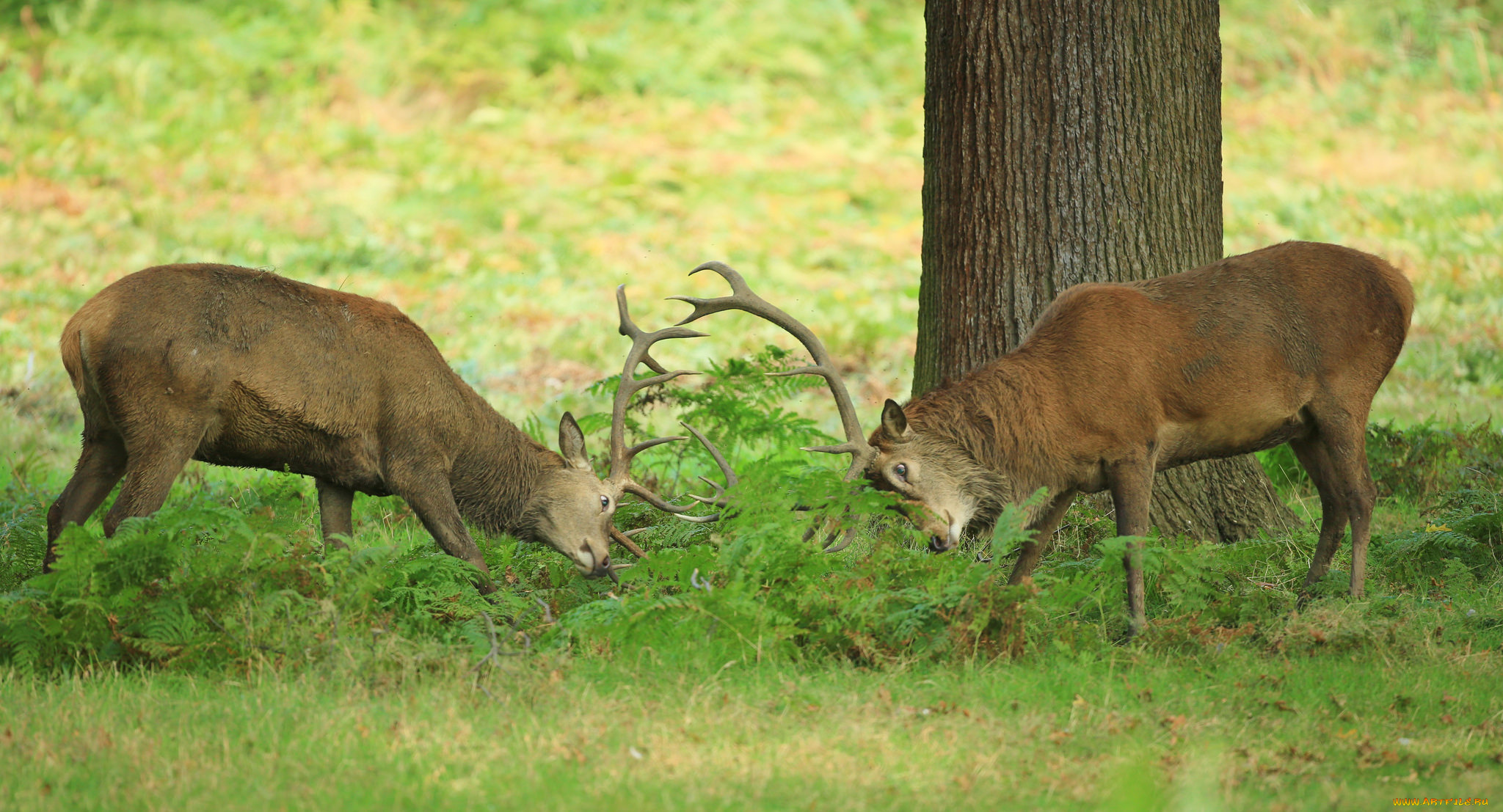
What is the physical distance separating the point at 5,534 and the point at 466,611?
3.07 meters

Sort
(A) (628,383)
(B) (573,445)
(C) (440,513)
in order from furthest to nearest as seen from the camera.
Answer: (B) (573,445) < (A) (628,383) < (C) (440,513)

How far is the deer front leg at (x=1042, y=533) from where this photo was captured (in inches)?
262

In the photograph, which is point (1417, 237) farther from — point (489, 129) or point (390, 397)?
point (390, 397)

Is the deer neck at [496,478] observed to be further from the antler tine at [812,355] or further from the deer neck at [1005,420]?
the deer neck at [1005,420]

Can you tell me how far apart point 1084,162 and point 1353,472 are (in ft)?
7.26

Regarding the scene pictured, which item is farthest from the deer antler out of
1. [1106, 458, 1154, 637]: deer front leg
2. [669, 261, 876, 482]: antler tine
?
[1106, 458, 1154, 637]: deer front leg

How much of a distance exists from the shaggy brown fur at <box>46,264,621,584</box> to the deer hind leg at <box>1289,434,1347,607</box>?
11.8 feet

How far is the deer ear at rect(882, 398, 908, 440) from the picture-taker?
6.46m

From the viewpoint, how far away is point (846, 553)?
6980 mm

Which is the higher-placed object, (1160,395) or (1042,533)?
(1160,395)

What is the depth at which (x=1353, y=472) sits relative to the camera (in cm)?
655

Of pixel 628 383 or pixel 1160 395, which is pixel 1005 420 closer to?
pixel 1160 395

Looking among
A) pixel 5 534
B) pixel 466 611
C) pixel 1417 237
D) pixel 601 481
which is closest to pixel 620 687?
pixel 466 611

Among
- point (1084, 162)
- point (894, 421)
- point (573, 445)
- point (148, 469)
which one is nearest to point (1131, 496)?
point (894, 421)
